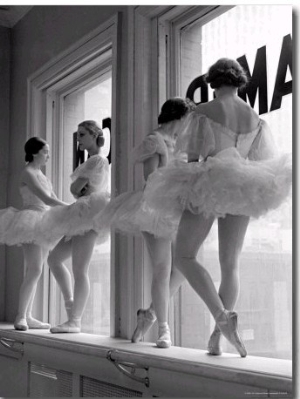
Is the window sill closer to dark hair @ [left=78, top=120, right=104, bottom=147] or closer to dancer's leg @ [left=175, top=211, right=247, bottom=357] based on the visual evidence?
dancer's leg @ [left=175, top=211, right=247, bottom=357]

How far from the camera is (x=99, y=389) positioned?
2580 mm

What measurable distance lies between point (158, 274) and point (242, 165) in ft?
2.28

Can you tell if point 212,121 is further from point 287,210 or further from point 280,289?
point 280,289

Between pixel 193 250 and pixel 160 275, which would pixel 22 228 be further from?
pixel 193 250

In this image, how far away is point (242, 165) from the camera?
207 centimetres

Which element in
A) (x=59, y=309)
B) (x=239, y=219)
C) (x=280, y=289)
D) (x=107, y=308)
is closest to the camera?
(x=239, y=219)

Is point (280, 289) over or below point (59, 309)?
over

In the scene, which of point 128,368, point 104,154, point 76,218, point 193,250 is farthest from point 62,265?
point 193,250

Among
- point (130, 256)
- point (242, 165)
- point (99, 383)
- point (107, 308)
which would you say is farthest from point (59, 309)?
point (242, 165)

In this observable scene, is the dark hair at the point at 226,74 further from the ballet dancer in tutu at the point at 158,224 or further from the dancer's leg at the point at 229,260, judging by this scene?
the dancer's leg at the point at 229,260

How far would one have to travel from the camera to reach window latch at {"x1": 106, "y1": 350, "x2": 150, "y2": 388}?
7.39 ft

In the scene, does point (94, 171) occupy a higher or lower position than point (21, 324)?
higher

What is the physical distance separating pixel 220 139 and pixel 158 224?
1.63 ft

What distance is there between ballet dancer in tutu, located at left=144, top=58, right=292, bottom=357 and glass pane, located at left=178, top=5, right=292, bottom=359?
14 centimetres
